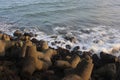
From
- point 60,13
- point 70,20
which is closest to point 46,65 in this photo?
point 70,20

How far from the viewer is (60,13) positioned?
84.2 feet

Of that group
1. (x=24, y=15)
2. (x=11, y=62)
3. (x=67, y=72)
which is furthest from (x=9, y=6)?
(x=67, y=72)

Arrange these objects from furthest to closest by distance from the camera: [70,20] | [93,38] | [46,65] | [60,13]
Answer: [60,13] < [70,20] < [93,38] < [46,65]

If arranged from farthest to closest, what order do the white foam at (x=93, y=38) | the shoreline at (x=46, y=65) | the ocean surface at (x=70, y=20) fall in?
the ocean surface at (x=70, y=20)
the white foam at (x=93, y=38)
the shoreline at (x=46, y=65)

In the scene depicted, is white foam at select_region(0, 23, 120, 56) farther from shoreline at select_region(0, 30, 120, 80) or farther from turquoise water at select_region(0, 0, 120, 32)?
shoreline at select_region(0, 30, 120, 80)

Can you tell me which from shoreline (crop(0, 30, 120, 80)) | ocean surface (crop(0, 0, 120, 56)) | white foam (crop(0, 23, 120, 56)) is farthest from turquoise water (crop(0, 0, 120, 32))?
shoreline (crop(0, 30, 120, 80))

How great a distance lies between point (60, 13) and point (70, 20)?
2619 mm

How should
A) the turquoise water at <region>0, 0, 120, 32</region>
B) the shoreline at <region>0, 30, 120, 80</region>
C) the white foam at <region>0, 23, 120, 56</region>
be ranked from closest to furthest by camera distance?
1. the shoreline at <region>0, 30, 120, 80</region>
2. the white foam at <region>0, 23, 120, 56</region>
3. the turquoise water at <region>0, 0, 120, 32</region>

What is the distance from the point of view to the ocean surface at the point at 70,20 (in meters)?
18.5

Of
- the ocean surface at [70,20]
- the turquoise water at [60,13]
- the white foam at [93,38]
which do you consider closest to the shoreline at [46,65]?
the white foam at [93,38]

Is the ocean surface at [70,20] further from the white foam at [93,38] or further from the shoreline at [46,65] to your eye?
the shoreline at [46,65]

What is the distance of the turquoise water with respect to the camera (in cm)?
2261

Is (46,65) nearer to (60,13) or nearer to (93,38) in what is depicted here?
(93,38)

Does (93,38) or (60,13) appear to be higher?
(93,38)
